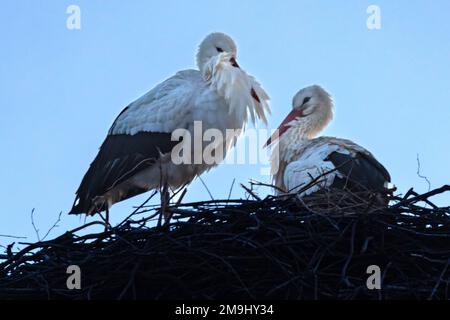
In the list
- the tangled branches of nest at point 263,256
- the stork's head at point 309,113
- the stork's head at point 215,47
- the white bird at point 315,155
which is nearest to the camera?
the tangled branches of nest at point 263,256

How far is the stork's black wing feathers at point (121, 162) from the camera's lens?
18.9ft

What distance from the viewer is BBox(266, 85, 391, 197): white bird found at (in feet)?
18.4

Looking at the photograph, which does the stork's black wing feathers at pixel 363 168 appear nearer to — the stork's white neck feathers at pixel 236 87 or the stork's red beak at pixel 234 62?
the stork's white neck feathers at pixel 236 87

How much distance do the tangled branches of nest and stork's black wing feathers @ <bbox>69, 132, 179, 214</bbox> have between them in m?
1.35

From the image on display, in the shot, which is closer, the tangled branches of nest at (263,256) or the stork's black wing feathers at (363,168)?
the tangled branches of nest at (263,256)

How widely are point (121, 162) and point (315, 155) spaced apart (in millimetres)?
1001

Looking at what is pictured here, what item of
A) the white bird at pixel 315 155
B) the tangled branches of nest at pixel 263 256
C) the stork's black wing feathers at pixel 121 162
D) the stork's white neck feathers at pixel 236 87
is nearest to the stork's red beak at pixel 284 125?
the white bird at pixel 315 155

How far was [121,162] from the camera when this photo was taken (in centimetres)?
588

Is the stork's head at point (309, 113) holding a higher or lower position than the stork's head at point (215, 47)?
lower

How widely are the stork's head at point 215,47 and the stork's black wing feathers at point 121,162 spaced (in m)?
0.56

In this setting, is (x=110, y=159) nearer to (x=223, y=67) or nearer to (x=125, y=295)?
(x=223, y=67)

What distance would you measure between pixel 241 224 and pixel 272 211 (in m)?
0.13

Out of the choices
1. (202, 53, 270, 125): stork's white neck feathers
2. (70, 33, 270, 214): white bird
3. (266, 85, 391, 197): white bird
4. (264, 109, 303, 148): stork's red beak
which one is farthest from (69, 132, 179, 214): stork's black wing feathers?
(264, 109, 303, 148): stork's red beak

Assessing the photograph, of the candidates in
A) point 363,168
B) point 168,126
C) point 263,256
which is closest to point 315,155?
point 363,168
